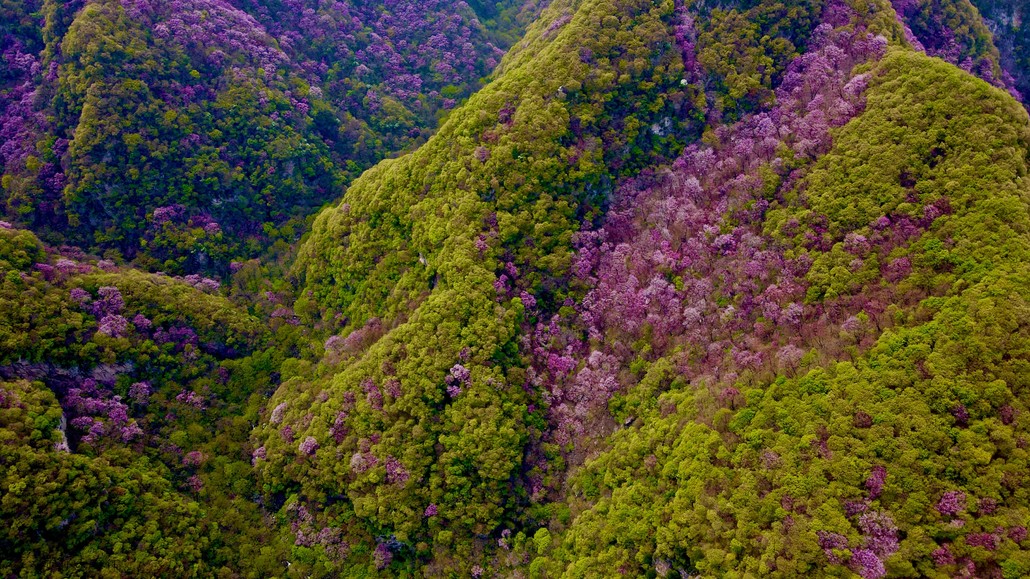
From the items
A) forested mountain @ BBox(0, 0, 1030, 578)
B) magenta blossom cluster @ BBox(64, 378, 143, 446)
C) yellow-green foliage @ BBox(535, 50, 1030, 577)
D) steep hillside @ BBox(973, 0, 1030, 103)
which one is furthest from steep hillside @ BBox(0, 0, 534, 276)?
steep hillside @ BBox(973, 0, 1030, 103)

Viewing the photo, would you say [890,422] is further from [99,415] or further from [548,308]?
[99,415]

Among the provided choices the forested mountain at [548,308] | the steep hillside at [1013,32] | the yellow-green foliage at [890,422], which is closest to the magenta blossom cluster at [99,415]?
the forested mountain at [548,308]

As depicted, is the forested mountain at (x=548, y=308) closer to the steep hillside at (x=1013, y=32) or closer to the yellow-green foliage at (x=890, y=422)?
the yellow-green foliage at (x=890, y=422)

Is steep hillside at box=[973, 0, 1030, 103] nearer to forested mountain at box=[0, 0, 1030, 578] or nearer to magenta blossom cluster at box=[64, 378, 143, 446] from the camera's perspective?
forested mountain at box=[0, 0, 1030, 578]

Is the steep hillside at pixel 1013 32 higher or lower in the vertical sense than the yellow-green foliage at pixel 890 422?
higher

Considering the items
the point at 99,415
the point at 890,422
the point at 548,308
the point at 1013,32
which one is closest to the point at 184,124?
the point at 99,415

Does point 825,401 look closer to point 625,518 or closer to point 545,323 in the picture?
point 625,518

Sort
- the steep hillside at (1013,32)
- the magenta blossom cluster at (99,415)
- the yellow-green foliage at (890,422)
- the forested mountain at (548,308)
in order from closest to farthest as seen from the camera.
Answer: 1. the yellow-green foliage at (890,422)
2. the forested mountain at (548,308)
3. the magenta blossom cluster at (99,415)
4. the steep hillside at (1013,32)

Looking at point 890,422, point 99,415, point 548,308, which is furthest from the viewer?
point 548,308

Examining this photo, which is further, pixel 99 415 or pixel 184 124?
pixel 184 124
